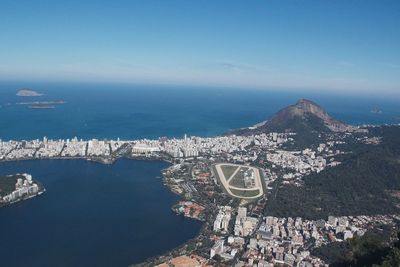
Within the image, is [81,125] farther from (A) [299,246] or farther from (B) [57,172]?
(A) [299,246]

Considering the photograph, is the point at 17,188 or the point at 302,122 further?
the point at 302,122

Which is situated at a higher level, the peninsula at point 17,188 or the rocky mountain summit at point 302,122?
the rocky mountain summit at point 302,122

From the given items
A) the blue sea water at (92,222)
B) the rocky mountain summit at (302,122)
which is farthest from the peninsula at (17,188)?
the rocky mountain summit at (302,122)

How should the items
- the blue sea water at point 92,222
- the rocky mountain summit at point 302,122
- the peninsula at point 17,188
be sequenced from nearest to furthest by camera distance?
the blue sea water at point 92,222
the peninsula at point 17,188
the rocky mountain summit at point 302,122

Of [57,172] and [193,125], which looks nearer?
[57,172]

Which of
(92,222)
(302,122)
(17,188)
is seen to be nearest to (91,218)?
(92,222)

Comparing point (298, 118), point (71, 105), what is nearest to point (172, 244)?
point (298, 118)

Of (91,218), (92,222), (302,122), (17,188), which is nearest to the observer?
(92,222)

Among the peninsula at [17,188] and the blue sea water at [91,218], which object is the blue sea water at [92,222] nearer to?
the blue sea water at [91,218]

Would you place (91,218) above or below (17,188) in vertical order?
below

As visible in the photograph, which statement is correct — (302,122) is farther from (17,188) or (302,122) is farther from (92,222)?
(17,188)

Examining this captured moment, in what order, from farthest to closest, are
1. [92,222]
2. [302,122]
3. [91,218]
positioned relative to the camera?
[302,122], [91,218], [92,222]
